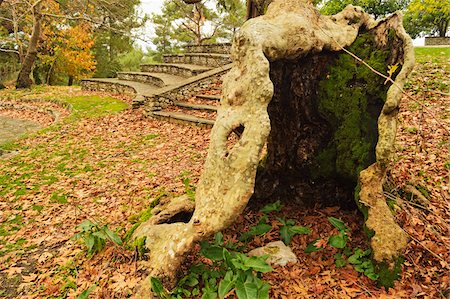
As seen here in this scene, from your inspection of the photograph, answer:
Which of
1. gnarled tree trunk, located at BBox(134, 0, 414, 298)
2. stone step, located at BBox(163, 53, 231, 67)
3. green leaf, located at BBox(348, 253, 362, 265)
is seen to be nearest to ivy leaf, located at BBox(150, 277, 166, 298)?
gnarled tree trunk, located at BBox(134, 0, 414, 298)

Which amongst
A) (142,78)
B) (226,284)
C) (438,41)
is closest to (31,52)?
(142,78)

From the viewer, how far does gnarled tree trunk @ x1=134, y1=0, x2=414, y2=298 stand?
8.50 feet

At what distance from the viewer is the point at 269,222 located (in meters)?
3.65

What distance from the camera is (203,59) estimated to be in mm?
14344

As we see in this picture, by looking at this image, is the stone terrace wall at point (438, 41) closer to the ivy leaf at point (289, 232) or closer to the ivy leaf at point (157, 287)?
the ivy leaf at point (289, 232)

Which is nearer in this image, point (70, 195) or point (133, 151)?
point (70, 195)

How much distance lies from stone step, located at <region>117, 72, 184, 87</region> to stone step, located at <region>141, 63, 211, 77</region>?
33 cm

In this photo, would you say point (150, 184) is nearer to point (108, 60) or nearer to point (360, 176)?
point (360, 176)

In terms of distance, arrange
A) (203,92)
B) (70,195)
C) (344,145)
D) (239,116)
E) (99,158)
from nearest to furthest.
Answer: (239,116), (344,145), (70,195), (99,158), (203,92)

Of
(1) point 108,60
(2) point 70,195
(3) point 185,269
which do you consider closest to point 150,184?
(2) point 70,195

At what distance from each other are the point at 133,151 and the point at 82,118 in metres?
4.02

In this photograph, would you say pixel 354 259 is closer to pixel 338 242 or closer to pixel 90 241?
pixel 338 242

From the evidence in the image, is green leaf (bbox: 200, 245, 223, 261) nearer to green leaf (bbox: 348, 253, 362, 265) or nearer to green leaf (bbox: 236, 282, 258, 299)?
green leaf (bbox: 236, 282, 258, 299)

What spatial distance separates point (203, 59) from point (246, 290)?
13.2 metres
